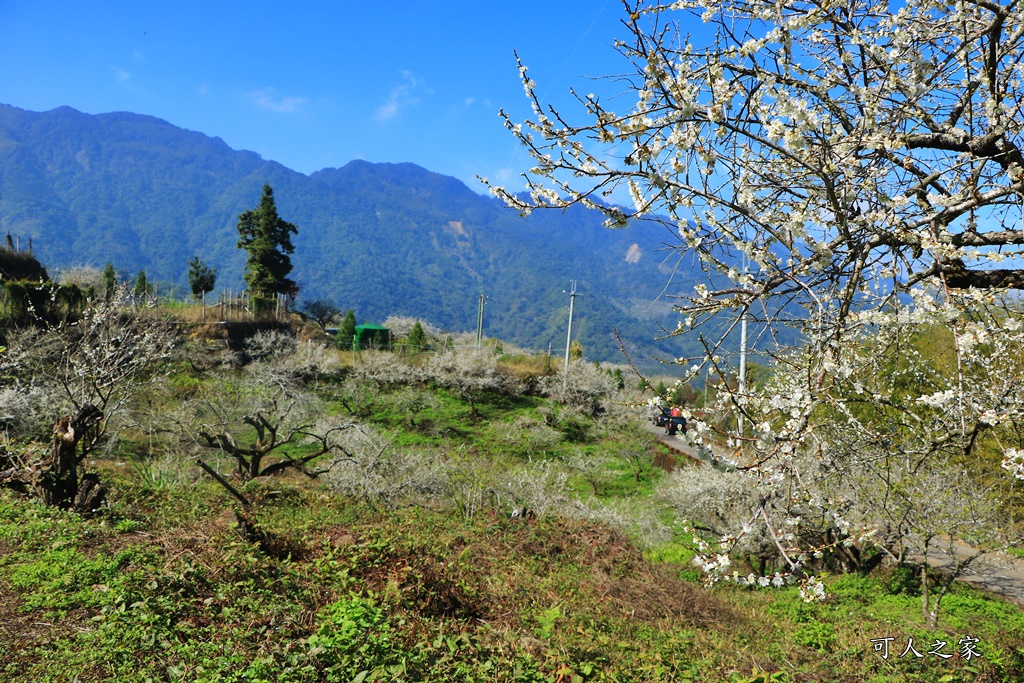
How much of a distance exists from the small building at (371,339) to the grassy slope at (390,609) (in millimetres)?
18916

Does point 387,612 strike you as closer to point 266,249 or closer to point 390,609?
point 390,609

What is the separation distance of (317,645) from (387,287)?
162m

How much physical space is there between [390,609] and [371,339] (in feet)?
84.7

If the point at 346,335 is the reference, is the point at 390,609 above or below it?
below

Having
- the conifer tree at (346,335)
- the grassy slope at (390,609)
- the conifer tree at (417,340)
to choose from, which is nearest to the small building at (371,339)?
the conifer tree at (346,335)

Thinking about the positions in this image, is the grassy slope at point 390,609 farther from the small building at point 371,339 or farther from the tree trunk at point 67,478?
the small building at point 371,339

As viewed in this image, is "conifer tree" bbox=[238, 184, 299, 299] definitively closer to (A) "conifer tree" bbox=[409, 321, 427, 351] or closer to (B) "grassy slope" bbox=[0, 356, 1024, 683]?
(A) "conifer tree" bbox=[409, 321, 427, 351]

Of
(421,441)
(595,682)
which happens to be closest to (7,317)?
(421,441)

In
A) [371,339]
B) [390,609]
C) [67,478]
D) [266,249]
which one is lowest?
[390,609]

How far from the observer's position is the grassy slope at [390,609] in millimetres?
3906

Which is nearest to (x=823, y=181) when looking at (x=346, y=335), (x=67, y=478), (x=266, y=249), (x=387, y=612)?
(x=387, y=612)

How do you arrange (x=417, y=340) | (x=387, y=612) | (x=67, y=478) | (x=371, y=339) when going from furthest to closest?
1. (x=371, y=339)
2. (x=417, y=340)
3. (x=67, y=478)
4. (x=387, y=612)

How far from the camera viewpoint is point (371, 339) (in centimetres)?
2989

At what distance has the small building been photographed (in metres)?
27.9
